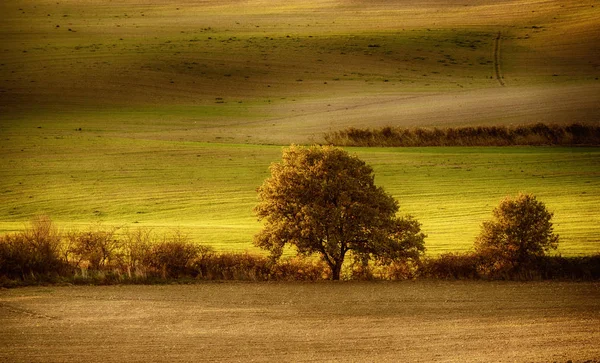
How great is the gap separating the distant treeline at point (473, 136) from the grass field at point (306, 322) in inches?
1068

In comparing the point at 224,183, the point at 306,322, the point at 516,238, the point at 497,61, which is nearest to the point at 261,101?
the point at 497,61

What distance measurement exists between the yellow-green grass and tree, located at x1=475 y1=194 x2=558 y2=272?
160 cm

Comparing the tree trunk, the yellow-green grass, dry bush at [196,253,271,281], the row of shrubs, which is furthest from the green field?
the tree trunk

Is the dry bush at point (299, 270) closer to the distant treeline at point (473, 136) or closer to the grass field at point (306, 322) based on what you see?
the grass field at point (306, 322)

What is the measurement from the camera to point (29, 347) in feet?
61.2

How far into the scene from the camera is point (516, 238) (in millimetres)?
26062

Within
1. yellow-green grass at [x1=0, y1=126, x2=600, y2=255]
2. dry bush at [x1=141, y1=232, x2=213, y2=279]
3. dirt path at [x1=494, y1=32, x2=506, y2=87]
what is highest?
dirt path at [x1=494, y1=32, x2=506, y2=87]

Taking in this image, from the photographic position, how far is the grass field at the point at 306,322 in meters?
18.1

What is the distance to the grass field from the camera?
18125 millimetres

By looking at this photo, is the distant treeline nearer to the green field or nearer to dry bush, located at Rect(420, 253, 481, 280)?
the green field

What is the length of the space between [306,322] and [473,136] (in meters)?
33.4

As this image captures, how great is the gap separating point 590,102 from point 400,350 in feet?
152

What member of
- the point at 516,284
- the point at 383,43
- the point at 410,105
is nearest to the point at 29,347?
the point at 516,284

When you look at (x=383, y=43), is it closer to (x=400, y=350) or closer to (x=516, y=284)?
(x=516, y=284)
